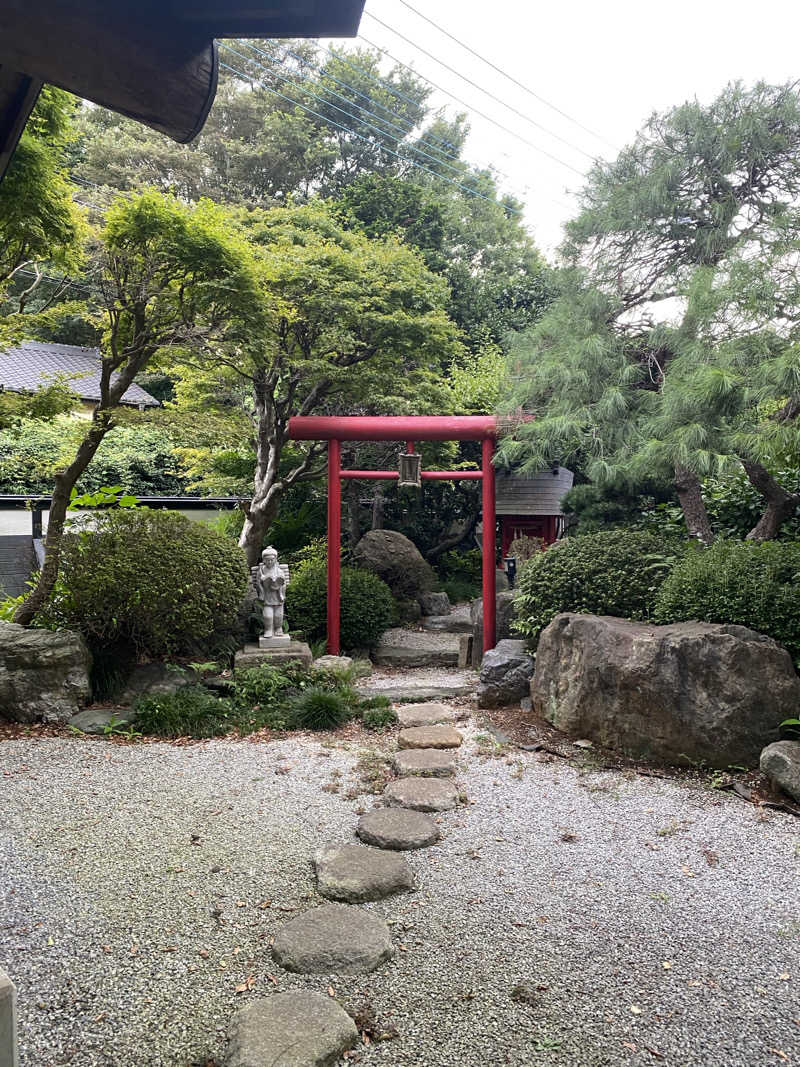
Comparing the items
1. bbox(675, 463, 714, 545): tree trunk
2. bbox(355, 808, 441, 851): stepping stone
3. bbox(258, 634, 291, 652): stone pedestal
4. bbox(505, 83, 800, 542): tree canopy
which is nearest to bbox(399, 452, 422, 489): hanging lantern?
bbox(505, 83, 800, 542): tree canopy

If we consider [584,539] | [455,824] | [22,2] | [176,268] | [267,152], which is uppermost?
[267,152]

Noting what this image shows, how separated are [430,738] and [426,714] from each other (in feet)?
2.13

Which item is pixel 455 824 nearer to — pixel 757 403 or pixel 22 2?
pixel 757 403

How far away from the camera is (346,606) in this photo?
8.15m

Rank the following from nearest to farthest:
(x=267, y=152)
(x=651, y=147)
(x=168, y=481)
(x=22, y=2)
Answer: (x=22, y=2) → (x=651, y=147) → (x=168, y=481) → (x=267, y=152)

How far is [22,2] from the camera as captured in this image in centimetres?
135

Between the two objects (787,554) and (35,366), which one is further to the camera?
(35,366)

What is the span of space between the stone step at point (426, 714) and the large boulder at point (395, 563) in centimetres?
436

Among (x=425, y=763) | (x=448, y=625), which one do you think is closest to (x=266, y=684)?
(x=425, y=763)

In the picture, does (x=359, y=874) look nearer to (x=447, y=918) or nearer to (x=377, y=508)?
(x=447, y=918)

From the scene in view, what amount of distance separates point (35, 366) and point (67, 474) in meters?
11.3

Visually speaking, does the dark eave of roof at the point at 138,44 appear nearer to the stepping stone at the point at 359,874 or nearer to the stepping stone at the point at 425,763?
the stepping stone at the point at 359,874

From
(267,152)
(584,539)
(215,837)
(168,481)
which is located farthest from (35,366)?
(215,837)

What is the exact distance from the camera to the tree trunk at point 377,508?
1199 cm
